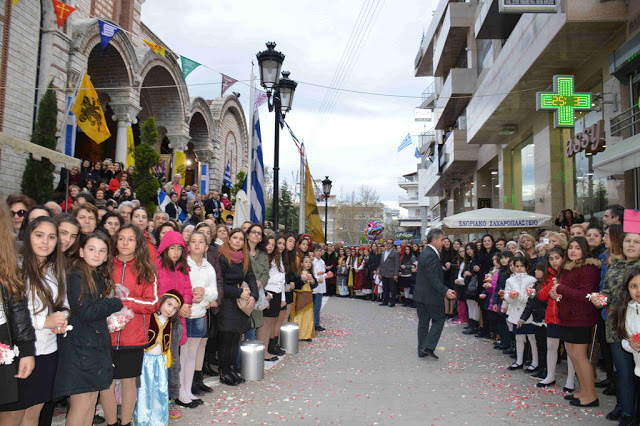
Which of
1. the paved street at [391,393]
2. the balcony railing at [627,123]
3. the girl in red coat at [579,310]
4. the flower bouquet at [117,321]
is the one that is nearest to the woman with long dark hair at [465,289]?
the paved street at [391,393]

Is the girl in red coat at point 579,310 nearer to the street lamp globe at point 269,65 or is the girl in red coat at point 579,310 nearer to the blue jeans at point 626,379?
the blue jeans at point 626,379

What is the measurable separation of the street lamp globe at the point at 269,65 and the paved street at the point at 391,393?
548 centimetres

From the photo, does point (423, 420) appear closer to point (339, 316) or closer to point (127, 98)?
point (339, 316)

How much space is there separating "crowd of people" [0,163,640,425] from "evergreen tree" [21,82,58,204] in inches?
274

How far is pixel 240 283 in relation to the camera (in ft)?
21.5

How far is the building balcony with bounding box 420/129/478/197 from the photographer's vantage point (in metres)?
24.2

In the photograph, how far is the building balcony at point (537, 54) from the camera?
10.2m

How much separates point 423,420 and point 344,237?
78.4 metres

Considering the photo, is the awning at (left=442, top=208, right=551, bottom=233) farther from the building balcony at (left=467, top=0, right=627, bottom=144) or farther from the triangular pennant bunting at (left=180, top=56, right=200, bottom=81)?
the triangular pennant bunting at (left=180, top=56, right=200, bottom=81)

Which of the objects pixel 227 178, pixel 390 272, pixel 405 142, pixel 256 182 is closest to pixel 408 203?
pixel 405 142

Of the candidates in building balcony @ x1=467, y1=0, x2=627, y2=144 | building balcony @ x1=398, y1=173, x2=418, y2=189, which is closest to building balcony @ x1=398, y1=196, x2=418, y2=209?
building balcony @ x1=398, y1=173, x2=418, y2=189

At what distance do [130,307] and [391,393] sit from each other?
3.45m

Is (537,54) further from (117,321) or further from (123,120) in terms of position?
(123,120)

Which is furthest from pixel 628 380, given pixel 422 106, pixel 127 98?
pixel 422 106
